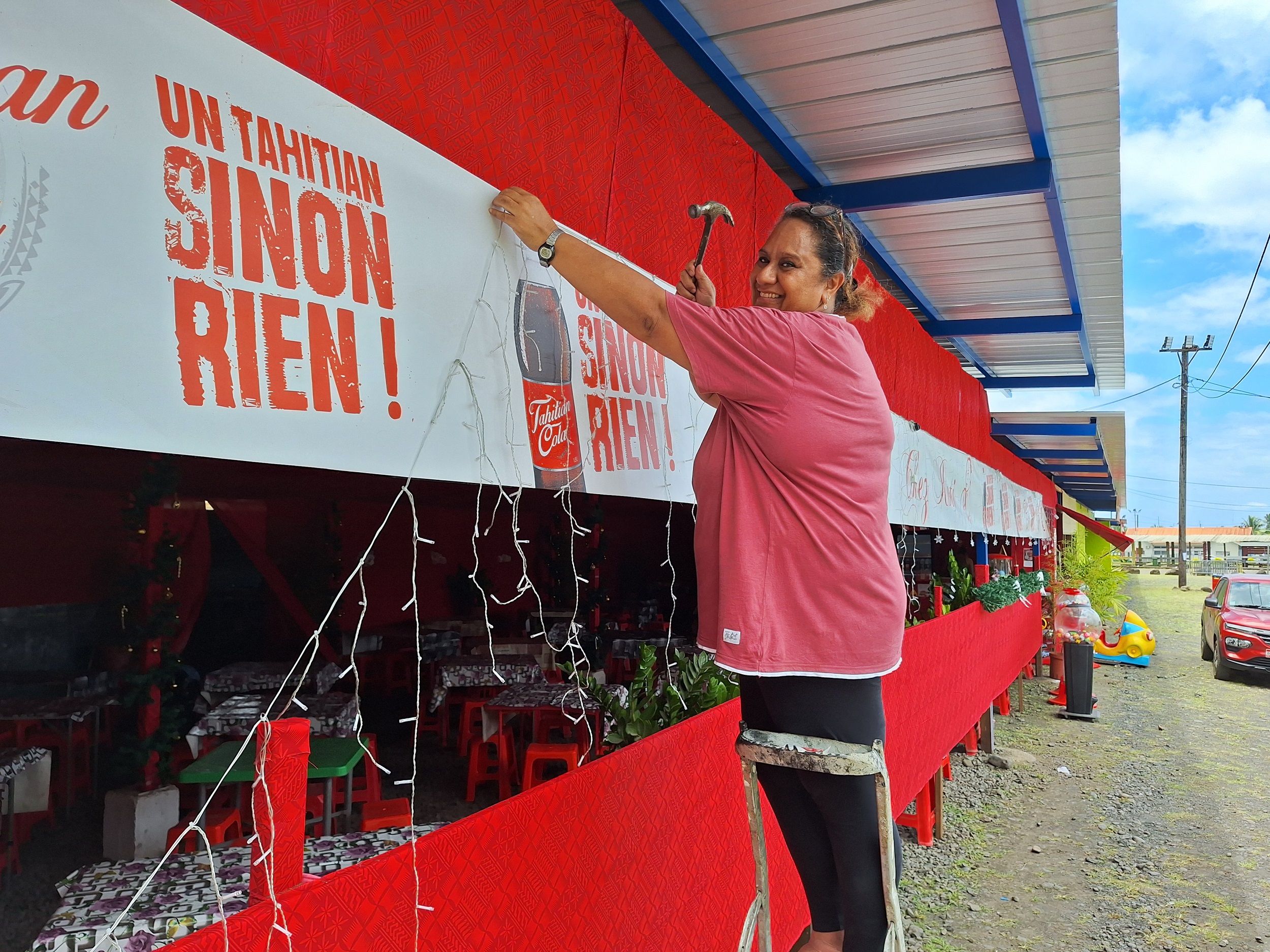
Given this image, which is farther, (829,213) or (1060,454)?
(1060,454)

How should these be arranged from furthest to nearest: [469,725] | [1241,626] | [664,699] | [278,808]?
1. [1241,626]
2. [469,725]
3. [664,699]
4. [278,808]

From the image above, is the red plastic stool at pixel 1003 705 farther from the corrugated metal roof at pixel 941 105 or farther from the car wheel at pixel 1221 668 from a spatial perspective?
the corrugated metal roof at pixel 941 105

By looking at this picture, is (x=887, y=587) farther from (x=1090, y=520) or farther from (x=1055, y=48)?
(x=1090, y=520)

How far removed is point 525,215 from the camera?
146 centimetres

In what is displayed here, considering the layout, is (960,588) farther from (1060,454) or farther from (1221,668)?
(1060,454)

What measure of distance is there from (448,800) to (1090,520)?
681 inches

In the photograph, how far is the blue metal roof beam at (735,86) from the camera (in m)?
2.75

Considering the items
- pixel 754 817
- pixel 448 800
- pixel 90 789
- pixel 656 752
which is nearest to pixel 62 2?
pixel 754 817

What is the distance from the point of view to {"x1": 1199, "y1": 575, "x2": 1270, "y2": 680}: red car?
1162 centimetres

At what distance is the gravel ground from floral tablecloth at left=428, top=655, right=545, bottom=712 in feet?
9.78

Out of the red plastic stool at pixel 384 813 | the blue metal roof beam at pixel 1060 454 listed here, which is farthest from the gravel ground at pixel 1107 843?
the blue metal roof beam at pixel 1060 454

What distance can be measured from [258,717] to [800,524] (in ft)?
13.9

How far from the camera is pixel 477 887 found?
1.48 metres

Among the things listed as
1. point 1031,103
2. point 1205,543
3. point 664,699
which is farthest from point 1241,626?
point 1205,543
